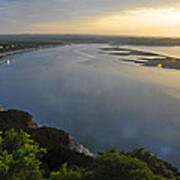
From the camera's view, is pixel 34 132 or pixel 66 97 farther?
pixel 66 97

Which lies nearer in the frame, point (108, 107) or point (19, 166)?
point (19, 166)

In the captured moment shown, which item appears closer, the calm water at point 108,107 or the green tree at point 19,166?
the green tree at point 19,166

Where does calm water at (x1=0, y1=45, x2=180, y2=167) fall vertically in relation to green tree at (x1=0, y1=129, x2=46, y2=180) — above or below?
below

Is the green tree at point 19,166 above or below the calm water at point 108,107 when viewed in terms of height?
above

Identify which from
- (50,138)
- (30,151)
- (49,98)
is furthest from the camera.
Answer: (49,98)

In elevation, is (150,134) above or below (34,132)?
below

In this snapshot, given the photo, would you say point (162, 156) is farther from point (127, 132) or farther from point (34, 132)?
point (34, 132)

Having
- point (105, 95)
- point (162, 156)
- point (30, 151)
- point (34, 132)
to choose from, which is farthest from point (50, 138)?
point (105, 95)

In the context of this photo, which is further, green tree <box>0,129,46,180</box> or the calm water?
the calm water

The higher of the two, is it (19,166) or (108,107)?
(19,166)

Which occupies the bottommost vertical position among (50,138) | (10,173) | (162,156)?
(162,156)

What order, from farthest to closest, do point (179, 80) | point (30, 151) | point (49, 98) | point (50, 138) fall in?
1. point (179, 80)
2. point (49, 98)
3. point (50, 138)
4. point (30, 151)
